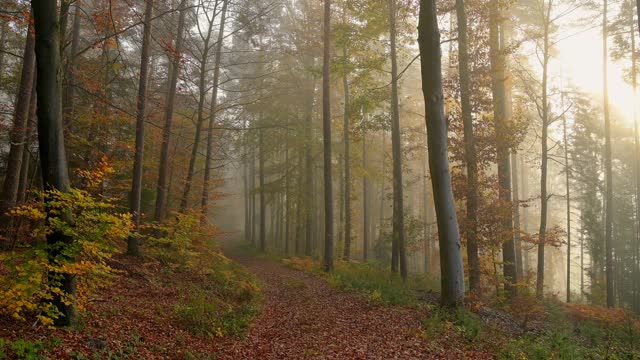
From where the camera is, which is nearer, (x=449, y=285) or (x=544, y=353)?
(x=544, y=353)

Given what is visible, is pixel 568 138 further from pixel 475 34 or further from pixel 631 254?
pixel 475 34

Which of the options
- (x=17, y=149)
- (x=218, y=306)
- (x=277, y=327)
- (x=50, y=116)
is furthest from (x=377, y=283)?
(x=17, y=149)

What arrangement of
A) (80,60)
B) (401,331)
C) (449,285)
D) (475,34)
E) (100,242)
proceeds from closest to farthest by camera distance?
1. (100,242)
2. (401,331)
3. (449,285)
4. (475,34)
5. (80,60)

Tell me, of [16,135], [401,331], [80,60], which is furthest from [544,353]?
[80,60]

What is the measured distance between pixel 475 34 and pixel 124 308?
1225cm

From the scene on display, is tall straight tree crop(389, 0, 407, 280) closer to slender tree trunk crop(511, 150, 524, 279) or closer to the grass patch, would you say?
the grass patch

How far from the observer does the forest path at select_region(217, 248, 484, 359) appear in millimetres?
6652

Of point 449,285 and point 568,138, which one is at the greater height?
point 568,138

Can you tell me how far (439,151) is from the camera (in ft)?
28.5

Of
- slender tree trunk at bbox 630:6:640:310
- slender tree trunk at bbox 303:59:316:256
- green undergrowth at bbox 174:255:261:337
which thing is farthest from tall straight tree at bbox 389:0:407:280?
slender tree trunk at bbox 630:6:640:310

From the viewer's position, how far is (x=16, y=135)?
10883 mm

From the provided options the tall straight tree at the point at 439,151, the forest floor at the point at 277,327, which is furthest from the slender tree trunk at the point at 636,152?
the tall straight tree at the point at 439,151

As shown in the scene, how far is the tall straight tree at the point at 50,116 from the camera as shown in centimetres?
583

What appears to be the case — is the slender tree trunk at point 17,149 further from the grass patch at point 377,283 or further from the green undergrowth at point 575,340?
the green undergrowth at point 575,340
